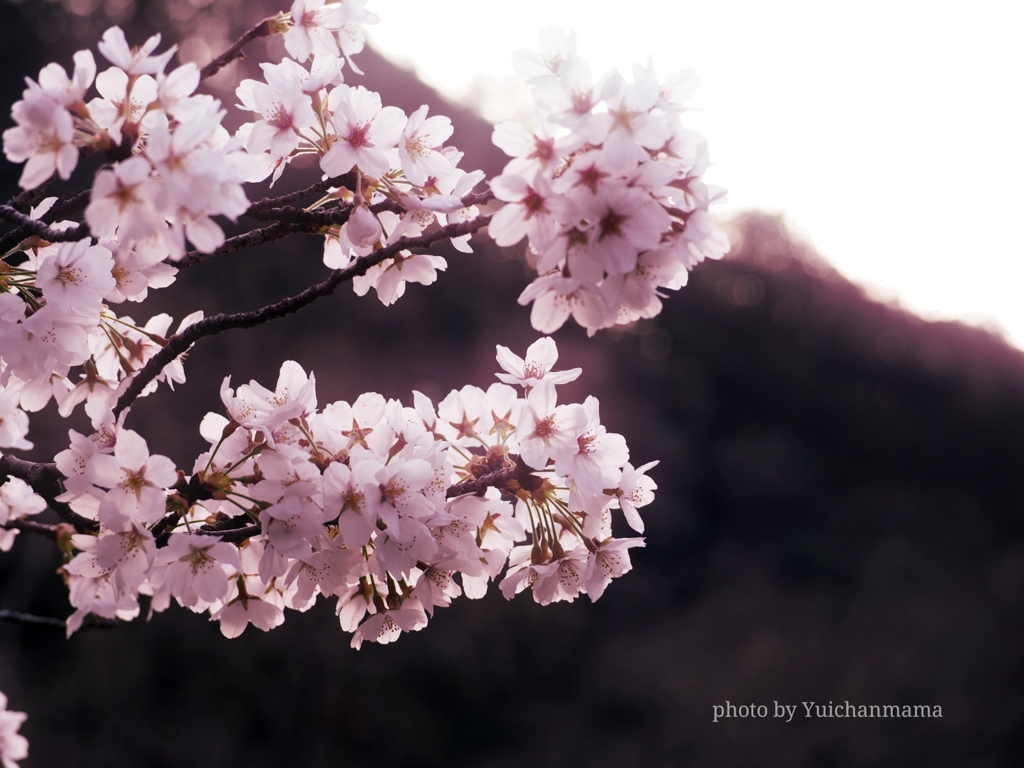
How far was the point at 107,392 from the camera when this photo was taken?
1.07m

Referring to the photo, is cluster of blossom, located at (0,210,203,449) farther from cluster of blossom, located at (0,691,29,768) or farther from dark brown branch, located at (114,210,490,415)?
cluster of blossom, located at (0,691,29,768)

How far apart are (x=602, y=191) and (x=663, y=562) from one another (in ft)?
17.7

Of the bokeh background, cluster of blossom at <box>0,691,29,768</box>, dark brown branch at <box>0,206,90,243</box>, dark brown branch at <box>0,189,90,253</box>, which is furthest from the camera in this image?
the bokeh background

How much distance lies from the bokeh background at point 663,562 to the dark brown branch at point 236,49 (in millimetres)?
4348

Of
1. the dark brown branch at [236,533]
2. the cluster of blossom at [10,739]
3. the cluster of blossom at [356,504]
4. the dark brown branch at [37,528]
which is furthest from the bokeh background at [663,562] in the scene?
the dark brown branch at [236,533]

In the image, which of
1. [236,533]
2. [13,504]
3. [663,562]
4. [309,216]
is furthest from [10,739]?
[663,562]

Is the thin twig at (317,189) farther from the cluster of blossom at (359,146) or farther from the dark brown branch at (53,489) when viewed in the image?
the dark brown branch at (53,489)

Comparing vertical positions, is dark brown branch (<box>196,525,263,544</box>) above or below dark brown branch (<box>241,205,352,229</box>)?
below

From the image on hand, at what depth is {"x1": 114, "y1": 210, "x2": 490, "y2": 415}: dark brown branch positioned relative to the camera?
2.68 feet

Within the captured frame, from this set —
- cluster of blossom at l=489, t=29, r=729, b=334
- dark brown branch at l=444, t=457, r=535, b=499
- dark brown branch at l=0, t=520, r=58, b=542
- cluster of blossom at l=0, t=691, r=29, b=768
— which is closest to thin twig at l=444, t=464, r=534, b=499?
dark brown branch at l=444, t=457, r=535, b=499

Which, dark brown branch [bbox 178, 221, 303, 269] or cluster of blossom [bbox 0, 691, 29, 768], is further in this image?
cluster of blossom [bbox 0, 691, 29, 768]

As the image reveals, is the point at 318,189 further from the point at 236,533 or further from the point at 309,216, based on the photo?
the point at 236,533

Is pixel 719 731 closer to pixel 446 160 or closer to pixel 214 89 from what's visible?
pixel 446 160

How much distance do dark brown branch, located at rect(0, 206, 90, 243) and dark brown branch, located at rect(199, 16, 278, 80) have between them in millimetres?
277
